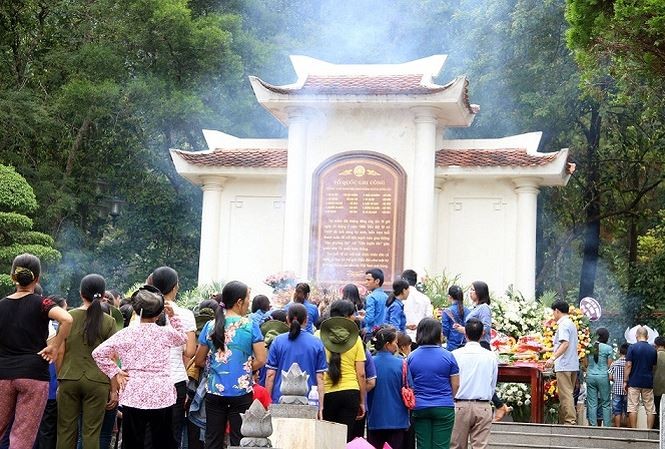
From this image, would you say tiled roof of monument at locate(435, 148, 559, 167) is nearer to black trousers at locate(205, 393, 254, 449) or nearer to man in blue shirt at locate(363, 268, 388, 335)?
man in blue shirt at locate(363, 268, 388, 335)

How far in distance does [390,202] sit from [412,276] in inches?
191

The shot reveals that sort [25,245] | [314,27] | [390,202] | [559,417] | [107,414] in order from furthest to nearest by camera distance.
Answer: [314,27] < [25,245] < [390,202] < [559,417] < [107,414]

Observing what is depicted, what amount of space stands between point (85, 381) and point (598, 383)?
9197mm

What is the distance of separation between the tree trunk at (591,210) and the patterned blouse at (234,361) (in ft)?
68.4

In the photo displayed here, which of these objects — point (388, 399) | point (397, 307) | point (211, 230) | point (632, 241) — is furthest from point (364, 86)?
point (632, 241)

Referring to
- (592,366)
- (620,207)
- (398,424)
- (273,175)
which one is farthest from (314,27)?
(398,424)

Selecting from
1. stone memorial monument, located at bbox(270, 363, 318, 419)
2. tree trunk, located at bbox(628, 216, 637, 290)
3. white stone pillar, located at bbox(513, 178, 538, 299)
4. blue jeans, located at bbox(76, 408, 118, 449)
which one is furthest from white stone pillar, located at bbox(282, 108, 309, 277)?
tree trunk, located at bbox(628, 216, 637, 290)

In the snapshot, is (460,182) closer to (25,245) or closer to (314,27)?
(25,245)

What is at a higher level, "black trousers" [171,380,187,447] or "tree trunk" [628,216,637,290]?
"tree trunk" [628,216,637,290]

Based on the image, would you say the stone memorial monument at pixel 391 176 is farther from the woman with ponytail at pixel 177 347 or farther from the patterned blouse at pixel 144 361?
the patterned blouse at pixel 144 361

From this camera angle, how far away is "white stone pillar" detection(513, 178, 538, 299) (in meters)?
19.4

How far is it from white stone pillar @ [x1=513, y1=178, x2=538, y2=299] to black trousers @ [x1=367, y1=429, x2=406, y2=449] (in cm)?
998

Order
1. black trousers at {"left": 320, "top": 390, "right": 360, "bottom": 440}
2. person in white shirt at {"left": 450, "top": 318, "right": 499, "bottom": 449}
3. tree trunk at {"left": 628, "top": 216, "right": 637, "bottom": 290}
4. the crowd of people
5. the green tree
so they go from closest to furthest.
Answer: the crowd of people, black trousers at {"left": 320, "top": 390, "right": 360, "bottom": 440}, person in white shirt at {"left": 450, "top": 318, "right": 499, "bottom": 449}, the green tree, tree trunk at {"left": 628, "top": 216, "right": 637, "bottom": 290}

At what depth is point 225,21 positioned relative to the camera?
28.3 m
